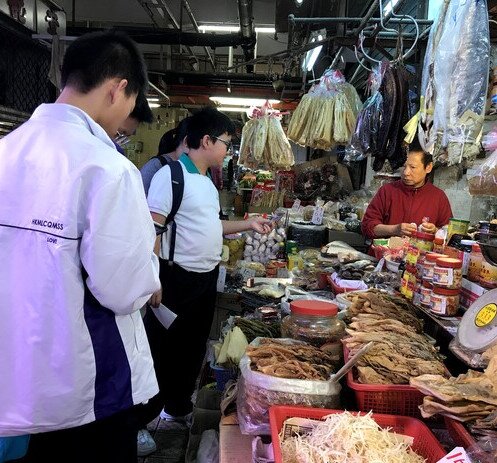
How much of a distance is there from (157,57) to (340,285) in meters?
11.5

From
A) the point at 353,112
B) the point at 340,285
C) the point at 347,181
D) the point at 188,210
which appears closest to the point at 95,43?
the point at 188,210

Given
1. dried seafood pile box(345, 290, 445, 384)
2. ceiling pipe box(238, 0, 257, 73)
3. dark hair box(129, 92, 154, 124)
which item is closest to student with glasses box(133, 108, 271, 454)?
dark hair box(129, 92, 154, 124)

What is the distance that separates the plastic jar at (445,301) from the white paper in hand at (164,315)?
6.16ft

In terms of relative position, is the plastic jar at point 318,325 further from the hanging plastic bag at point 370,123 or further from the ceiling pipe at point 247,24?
the ceiling pipe at point 247,24

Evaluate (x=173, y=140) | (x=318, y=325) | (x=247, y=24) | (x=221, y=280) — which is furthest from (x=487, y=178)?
(x=247, y=24)

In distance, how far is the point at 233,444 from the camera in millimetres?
1917

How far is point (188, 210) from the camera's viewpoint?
3271 mm

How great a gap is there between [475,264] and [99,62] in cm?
200

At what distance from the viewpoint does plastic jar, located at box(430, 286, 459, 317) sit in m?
2.21

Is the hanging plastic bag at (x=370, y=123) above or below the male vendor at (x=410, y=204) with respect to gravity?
above

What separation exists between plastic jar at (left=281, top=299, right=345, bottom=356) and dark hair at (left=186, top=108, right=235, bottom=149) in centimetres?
174

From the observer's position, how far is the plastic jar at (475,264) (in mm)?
2229

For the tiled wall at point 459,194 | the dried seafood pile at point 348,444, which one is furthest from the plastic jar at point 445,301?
the tiled wall at point 459,194

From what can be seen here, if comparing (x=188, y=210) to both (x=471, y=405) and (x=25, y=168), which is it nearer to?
(x=25, y=168)
